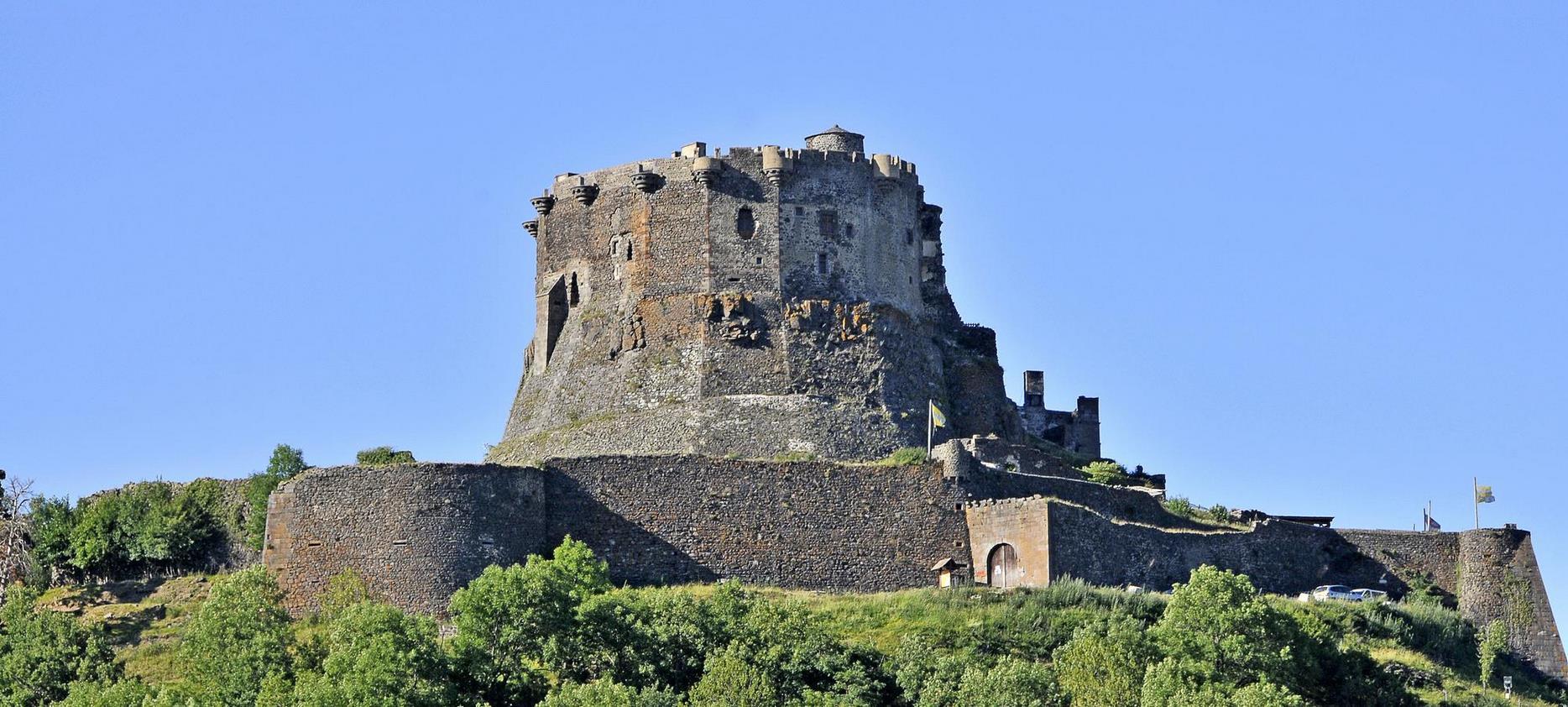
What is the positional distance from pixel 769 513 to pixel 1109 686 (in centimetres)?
1152

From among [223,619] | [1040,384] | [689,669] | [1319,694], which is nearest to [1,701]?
[223,619]

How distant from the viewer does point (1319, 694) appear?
7519 centimetres

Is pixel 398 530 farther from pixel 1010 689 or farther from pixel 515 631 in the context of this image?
pixel 1010 689

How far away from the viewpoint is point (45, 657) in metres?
74.3

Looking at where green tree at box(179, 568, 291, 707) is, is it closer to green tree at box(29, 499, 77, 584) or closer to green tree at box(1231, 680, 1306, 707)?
green tree at box(29, 499, 77, 584)

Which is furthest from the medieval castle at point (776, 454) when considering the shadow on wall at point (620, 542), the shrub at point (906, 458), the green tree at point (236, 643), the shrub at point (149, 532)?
the shrub at point (149, 532)

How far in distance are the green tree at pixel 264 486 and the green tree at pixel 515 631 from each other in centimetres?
805

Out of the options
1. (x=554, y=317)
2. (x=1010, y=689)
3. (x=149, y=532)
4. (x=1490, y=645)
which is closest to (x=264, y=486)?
(x=149, y=532)

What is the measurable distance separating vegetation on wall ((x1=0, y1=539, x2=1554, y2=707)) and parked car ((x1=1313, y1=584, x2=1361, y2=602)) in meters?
3.27

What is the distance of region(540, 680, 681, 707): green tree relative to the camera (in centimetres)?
6781

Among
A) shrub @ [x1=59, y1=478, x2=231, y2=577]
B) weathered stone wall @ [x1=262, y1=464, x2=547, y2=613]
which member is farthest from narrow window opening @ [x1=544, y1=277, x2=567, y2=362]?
weathered stone wall @ [x1=262, y1=464, x2=547, y2=613]

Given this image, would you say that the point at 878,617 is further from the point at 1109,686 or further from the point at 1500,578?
the point at 1500,578

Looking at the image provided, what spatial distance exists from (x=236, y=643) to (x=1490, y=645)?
29261mm

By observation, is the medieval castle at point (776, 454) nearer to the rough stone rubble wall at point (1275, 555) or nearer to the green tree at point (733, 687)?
the rough stone rubble wall at point (1275, 555)
